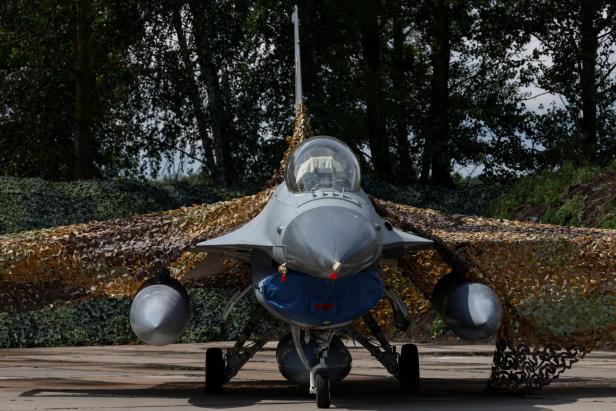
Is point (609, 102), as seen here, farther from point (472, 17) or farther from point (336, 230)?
point (336, 230)

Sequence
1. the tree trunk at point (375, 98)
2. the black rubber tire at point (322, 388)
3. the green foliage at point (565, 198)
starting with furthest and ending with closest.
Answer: the tree trunk at point (375, 98)
the green foliage at point (565, 198)
the black rubber tire at point (322, 388)

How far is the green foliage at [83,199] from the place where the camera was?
22.0 meters

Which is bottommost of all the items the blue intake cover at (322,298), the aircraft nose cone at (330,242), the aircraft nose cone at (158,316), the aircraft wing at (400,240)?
the aircraft nose cone at (158,316)

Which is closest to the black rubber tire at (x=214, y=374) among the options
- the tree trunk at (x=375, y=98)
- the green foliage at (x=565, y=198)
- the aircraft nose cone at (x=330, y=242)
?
the aircraft nose cone at (x=330, y=242)

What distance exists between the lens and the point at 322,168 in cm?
951

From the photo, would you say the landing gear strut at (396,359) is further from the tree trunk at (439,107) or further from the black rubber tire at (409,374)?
the tree trunk at (439,107)

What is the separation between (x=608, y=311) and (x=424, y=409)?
2.92 m

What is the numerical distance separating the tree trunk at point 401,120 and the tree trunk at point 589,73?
474 centimetres

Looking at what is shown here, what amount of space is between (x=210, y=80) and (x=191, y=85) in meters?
0.64

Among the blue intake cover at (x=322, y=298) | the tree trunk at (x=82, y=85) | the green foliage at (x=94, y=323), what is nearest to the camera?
the blue intake cover at (x=322, y=298)

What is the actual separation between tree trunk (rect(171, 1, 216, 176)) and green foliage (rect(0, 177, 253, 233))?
3366 millimetres

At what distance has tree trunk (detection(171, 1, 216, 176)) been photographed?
87.7 ft

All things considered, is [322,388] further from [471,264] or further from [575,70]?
[575,70]

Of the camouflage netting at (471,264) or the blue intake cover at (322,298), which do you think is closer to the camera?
the blue intake cover at (322,298)
